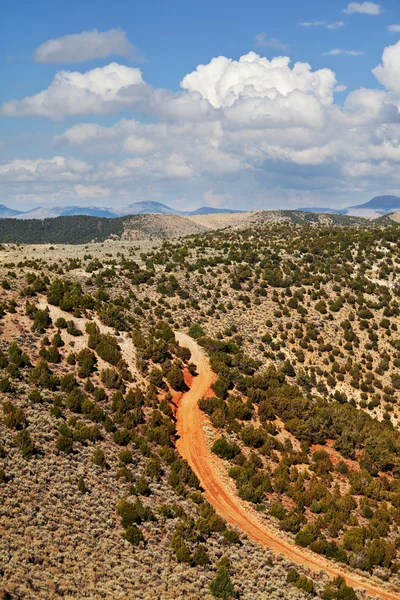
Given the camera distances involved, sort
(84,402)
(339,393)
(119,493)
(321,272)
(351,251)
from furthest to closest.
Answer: (351,251)
(321,272)
(339,393)
(84,402)
(119,493)

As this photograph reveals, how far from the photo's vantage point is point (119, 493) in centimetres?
2344

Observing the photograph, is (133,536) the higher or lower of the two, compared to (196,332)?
lower

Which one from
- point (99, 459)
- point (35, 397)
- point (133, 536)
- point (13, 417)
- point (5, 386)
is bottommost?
point (133, 536)

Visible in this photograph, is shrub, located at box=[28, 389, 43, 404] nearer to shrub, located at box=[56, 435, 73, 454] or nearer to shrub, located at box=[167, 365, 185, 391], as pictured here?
shrub, located at box=[56, 435, 73, 454]

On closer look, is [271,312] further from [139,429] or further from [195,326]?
[139,429]

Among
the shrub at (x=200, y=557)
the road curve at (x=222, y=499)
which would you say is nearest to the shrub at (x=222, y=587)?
the shrub at (x=200, y=557)

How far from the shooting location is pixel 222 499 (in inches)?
1086

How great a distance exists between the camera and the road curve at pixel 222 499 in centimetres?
2309

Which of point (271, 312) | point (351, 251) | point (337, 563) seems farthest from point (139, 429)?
point (351, 251)

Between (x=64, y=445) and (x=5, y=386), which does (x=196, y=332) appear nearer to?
(x=5, y=386)

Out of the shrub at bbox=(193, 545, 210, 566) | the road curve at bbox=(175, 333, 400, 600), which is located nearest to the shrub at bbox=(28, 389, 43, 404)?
the road curve at bbox=(175, 333, 400, 600)

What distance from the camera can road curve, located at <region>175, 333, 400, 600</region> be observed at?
75.8 feet

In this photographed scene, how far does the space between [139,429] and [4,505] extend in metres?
12.6

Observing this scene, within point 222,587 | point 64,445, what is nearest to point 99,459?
point 64,445
